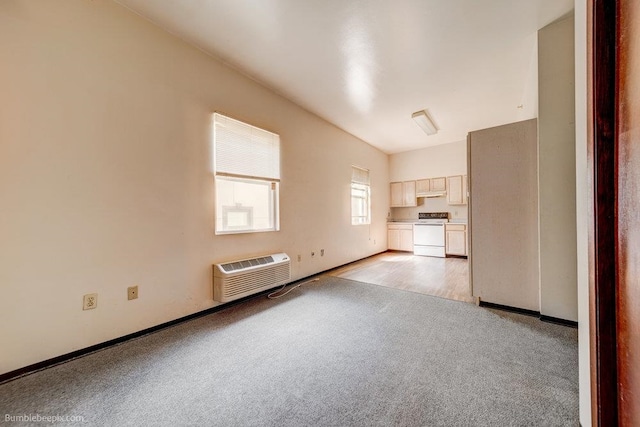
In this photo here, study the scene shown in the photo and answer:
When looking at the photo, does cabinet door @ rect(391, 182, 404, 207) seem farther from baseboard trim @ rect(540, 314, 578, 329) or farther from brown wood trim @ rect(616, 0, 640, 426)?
brown wood trim @ rect(616, 0, 640, 426)

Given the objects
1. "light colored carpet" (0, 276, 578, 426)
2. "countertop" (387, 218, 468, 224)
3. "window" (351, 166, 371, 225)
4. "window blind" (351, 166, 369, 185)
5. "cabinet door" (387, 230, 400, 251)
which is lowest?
"light colored carpet" (0, 276, 578, 426)

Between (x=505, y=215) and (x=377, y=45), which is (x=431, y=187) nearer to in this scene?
(x=505, y=215)

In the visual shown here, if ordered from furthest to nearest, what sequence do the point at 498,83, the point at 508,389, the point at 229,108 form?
the point at 498,83 → the point at 229,108 → the point at 508,389

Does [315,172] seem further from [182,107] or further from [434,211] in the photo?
[434,211]

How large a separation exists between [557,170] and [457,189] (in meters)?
3.72

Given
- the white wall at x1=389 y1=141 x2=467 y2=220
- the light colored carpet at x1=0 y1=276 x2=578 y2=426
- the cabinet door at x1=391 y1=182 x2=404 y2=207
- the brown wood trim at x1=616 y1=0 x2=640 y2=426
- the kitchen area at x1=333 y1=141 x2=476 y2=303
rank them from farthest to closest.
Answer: the cabinet door at x1=391 y1=182 x2=404 y2=207
the white wall at x1=389 y1=141 x2=467 y2=220
the kitchen area at x1=333 y1=141 x2=476 y2=303
the light colored carpet at x1=0 y1=276 x2=578 y2=426
the brown wood trim at x1=616 y1=0 x2=640 y2=426

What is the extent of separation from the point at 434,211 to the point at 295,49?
5327 millimetres

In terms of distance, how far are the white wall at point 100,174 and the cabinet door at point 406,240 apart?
4.59 metres

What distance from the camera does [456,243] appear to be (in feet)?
17.9

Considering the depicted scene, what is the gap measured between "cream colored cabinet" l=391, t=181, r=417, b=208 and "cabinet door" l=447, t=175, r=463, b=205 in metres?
Answer: 0.85

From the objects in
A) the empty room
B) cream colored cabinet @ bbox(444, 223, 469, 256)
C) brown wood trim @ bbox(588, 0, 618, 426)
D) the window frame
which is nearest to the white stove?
cream colored cabinet @ bbox(444, 223, 469, 256)

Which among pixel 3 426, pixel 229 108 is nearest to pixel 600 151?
pixel 3 426

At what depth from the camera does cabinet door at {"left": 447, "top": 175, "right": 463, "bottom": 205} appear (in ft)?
18.5

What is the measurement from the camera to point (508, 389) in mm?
1387
